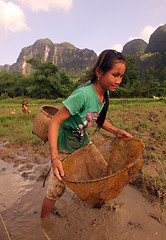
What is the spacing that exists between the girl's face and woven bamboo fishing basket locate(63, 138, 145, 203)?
19.5 inches

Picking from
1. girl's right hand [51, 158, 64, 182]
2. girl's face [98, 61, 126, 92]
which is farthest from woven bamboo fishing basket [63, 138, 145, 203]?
girl's face [98, 61, 126, 92]

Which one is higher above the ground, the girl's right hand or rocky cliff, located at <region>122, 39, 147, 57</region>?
rocky cliff, located at <region>122, 39, 147, 57</region>

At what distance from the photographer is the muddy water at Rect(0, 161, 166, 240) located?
4.47 ft

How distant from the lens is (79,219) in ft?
5.04

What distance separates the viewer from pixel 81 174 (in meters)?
1.57

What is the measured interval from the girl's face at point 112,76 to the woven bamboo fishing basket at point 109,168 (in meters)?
0.50

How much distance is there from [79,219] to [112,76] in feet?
4.36

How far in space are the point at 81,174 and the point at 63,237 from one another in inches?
20.6

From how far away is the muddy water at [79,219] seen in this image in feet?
4.47

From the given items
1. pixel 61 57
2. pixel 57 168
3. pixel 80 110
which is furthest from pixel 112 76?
pixel 61 57

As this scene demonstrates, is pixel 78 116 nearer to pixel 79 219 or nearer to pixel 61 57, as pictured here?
pixel 79 219

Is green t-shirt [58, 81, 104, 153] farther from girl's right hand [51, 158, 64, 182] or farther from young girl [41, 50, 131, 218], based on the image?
girl's right hand [51, 158, 64, 182]

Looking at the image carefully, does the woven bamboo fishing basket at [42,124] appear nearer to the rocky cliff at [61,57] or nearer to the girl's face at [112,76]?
the girl's face at [112,76]

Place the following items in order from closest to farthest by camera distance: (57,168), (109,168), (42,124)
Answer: (57,168) → (42,124) → (109,168)
